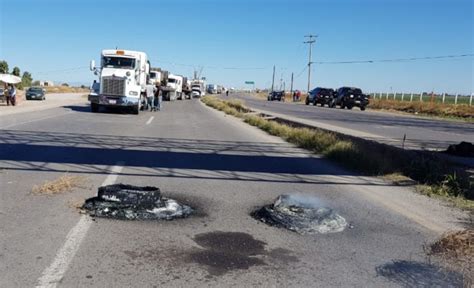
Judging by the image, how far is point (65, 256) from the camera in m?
4.84

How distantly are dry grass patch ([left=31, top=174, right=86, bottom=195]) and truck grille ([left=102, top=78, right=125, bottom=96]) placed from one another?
19.6 metres

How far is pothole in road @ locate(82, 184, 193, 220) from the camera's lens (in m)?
6.35

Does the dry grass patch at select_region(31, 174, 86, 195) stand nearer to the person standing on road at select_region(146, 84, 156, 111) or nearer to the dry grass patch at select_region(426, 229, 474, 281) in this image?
the dry grass patch at select_region(426, 229, 474, 281)

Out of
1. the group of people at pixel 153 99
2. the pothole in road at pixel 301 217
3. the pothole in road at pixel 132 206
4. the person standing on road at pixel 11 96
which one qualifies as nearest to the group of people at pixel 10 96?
the person standing on road at pixel 11 96

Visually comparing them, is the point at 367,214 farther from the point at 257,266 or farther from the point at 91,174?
the point at 91,174

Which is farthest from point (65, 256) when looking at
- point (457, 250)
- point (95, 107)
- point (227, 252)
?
point (95, 107)

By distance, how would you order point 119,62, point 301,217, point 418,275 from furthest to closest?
point 119,62 < point 301,217 < point 418,275

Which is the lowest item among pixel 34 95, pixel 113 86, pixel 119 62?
pixel 34 95

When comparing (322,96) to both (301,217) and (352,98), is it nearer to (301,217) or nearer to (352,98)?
(352,98)

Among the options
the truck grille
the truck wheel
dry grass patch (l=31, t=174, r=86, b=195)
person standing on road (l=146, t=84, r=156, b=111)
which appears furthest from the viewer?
person standing on road (l=146, t=84, r=156, b=111)

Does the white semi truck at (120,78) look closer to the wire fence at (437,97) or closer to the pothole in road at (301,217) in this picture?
the pothole in road at (301,217)

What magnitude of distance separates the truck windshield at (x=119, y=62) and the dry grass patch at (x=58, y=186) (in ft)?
66.6

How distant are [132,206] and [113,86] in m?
21.8

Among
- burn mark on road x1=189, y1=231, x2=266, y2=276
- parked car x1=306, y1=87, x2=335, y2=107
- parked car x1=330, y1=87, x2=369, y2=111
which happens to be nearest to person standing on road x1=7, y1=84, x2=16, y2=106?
parked car x1=330, y1=87, x2=369, y2=111
